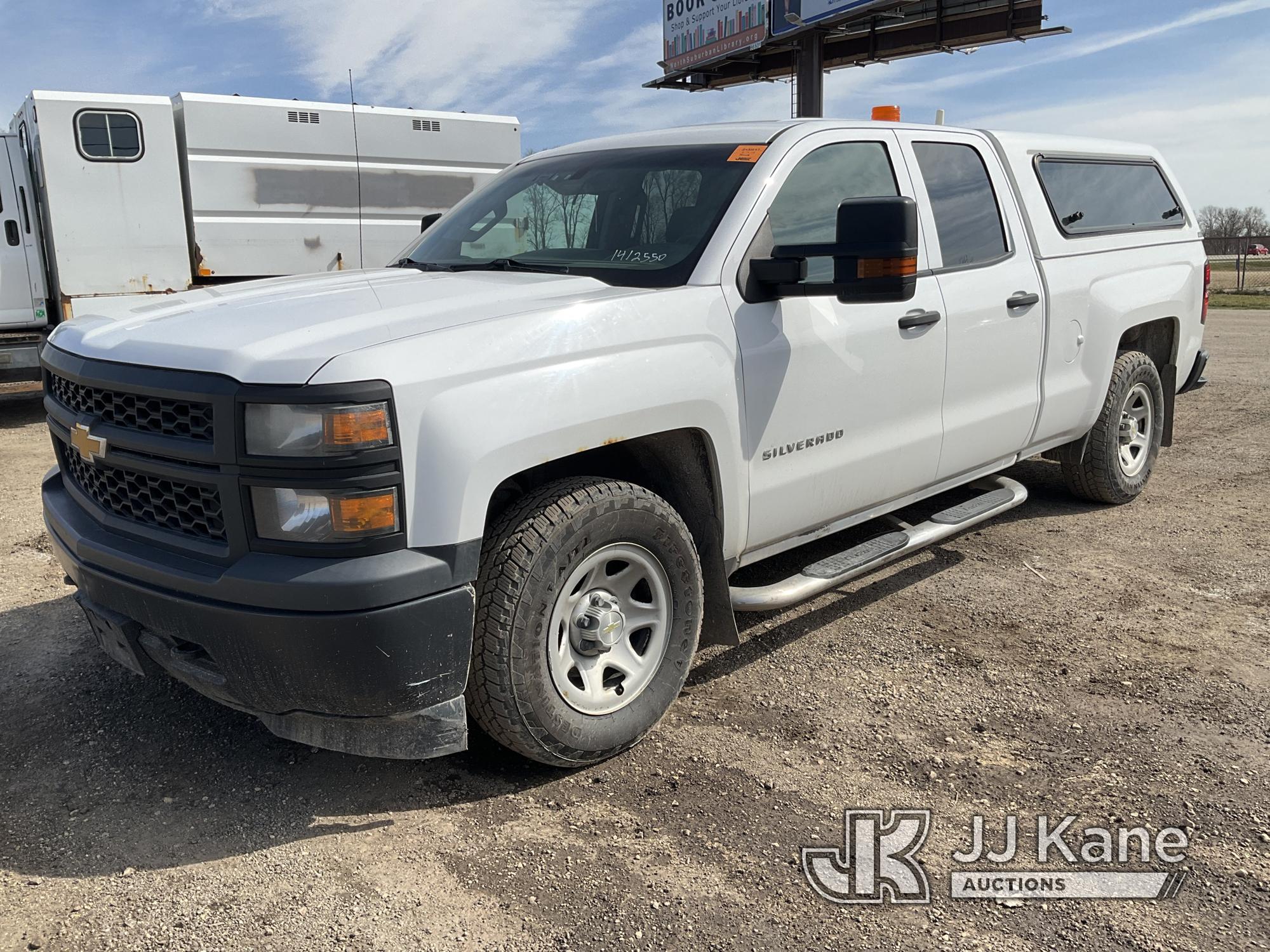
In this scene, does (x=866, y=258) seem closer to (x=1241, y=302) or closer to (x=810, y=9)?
(x=810, y=9)

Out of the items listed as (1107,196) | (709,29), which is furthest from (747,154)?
(709,29)

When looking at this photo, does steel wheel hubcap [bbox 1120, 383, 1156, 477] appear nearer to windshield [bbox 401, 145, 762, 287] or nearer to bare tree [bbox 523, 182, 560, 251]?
windshield [bbox 401, 145, 762, 287]

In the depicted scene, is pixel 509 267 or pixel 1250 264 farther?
pixel 1250 264

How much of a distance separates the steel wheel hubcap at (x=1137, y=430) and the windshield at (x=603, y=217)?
10.9 ft

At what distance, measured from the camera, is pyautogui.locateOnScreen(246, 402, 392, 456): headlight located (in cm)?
245

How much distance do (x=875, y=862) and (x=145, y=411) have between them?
2304mm

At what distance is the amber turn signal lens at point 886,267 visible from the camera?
3.16 metres

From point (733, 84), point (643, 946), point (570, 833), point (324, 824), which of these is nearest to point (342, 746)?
point (324, 824)

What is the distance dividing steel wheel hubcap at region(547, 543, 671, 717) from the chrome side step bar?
365mm

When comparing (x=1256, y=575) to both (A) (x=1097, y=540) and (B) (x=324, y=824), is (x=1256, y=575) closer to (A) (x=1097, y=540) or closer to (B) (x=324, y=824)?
(A) (x=1097, y=540)

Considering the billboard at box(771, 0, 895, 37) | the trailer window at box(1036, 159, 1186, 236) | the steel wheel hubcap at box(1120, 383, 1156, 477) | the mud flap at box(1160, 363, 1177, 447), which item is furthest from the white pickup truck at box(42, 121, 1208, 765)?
the billboard at box(771, 0, 895, 37)

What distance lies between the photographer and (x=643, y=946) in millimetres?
2385

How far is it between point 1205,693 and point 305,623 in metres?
3.06

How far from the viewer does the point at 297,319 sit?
2822 millimetres
